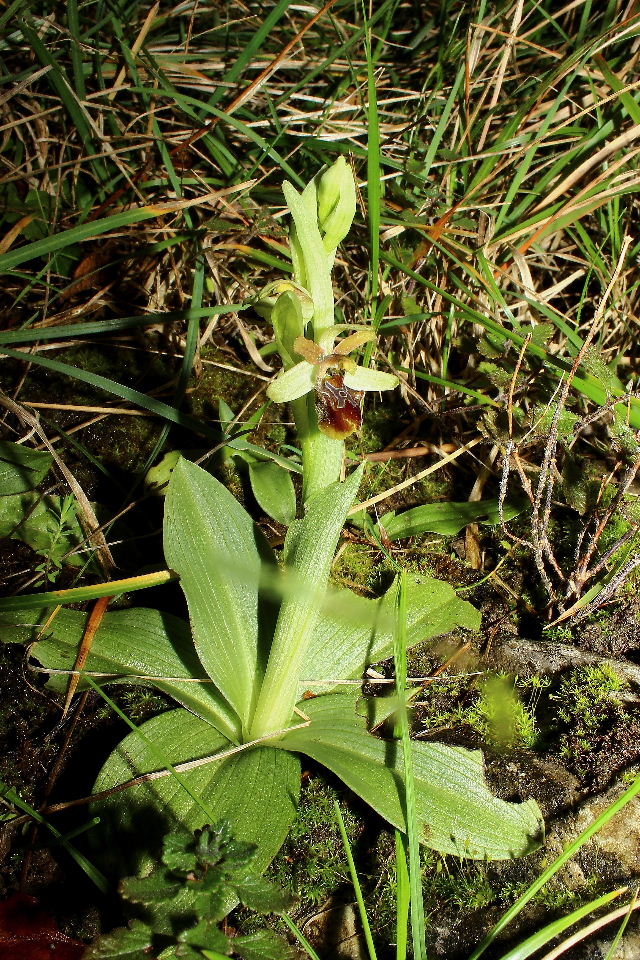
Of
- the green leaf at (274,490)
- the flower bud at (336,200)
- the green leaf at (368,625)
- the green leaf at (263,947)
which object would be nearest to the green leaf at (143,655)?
the green leaf at (368,625)

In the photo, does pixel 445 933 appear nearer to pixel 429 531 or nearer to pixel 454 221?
pixel 429 531

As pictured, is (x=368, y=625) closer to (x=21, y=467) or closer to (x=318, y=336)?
(x=318, y=336)

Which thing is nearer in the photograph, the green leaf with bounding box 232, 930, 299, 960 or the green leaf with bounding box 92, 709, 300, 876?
the green leaf with bounding box 232, 930, 299, 960

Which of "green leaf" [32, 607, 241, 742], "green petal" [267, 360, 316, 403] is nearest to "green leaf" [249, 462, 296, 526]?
"green leaf" [32, 607, 241, 742]

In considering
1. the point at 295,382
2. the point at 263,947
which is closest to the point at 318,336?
the point at 295,382

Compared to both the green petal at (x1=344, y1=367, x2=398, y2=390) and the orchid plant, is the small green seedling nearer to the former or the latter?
the orchid plant

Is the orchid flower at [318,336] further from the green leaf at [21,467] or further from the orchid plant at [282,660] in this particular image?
the green leaf at [21,467]

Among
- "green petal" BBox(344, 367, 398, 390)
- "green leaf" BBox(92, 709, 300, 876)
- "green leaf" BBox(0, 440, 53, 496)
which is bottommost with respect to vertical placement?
"green leaf" BBox(92, 709, 300, 876)

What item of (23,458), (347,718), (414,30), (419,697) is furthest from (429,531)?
(414,30)
